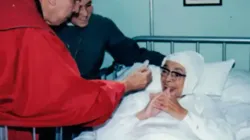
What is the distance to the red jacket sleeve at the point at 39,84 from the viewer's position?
1.36 meters

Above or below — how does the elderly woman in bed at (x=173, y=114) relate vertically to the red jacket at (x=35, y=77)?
below

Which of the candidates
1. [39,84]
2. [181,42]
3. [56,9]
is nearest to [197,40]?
[181,42]

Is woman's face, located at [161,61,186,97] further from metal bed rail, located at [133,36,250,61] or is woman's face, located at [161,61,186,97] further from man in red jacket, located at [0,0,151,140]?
man in red jacket, located at [0,0,151,140]

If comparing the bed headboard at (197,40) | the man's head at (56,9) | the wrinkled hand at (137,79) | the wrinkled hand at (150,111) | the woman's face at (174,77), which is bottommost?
the wrinkled hand at (150,111)

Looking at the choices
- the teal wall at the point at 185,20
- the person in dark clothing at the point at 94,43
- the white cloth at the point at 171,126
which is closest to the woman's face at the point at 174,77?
the white cloth at the point at 171,126

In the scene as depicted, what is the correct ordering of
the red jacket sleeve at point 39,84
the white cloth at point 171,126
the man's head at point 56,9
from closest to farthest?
the red jacket sleeve at point 39,84 → the man's head at point 56,9 → the white cloth at point 171,126

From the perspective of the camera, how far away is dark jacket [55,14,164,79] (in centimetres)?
268

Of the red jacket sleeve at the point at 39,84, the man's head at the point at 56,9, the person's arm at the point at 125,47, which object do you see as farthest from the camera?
the person's arm at the point at 125,47

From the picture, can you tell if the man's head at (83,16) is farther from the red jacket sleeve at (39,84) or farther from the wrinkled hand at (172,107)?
the red jacket sleeve at (39,84)

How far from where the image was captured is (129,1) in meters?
3.05

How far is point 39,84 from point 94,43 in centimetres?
138

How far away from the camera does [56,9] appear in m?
1.53

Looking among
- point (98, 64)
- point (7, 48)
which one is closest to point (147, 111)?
point (98, 64)

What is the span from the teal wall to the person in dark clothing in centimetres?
27
